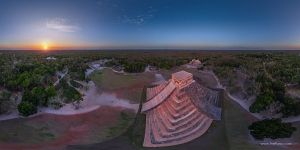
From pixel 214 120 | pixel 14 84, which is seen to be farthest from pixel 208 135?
pixel 14 84

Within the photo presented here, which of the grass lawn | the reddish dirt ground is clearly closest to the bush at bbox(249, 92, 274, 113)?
the grass lawn

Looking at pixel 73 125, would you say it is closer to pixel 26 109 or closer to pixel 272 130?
pixel 26 109

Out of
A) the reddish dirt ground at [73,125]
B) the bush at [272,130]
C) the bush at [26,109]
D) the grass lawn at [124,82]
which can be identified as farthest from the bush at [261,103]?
the bush at [26,109]

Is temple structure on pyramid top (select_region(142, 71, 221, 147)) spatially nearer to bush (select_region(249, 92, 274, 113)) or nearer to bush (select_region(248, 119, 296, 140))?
bush (select_region(249, 92, 274, 113))

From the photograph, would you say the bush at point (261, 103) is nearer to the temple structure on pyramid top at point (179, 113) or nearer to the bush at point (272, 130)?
the temple structure on pyramid top at point (179, 113)

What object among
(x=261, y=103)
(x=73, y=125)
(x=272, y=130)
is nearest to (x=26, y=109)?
(x=73, y=125)

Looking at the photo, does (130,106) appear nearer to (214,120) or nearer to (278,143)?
(214,120)
